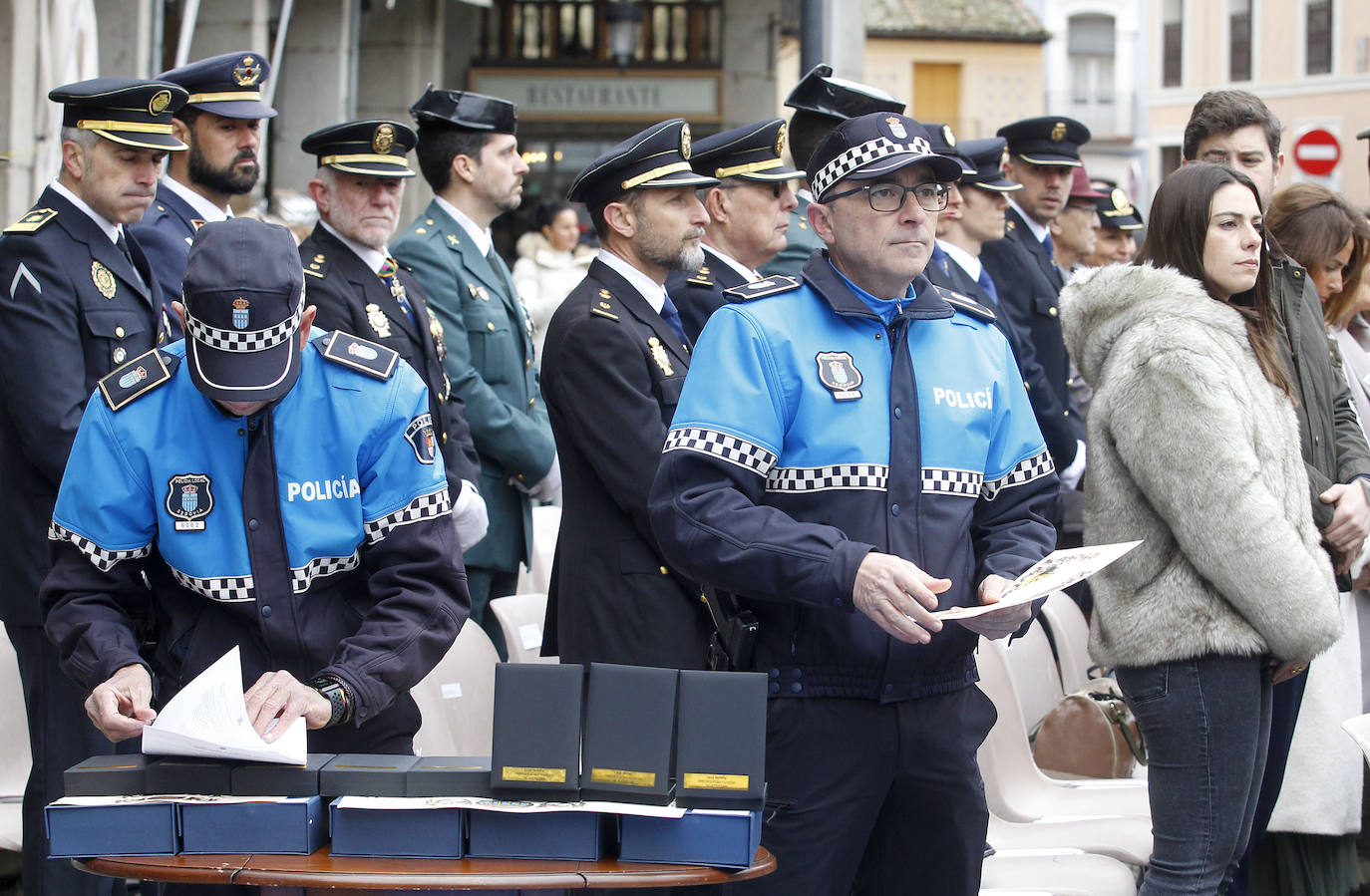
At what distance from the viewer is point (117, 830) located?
9.12 ft

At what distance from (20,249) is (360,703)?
2003mm

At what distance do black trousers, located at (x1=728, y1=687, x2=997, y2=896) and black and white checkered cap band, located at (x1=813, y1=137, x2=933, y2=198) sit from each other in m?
1.04

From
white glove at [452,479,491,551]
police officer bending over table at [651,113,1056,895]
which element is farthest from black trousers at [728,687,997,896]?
white glove at [452,479,491,551]

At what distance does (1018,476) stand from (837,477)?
1.45 ft

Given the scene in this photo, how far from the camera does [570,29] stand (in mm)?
20875

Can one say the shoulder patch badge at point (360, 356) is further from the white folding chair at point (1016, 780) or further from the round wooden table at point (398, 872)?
the white folding chair at point (1016, 780)

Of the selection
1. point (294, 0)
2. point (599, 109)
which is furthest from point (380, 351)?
point (599, 109)

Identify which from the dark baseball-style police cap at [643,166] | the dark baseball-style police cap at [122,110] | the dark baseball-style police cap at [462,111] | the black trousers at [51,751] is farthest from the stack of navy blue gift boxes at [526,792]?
the dark baseball-style police cap at [462,111]

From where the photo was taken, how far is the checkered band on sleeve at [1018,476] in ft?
11.5

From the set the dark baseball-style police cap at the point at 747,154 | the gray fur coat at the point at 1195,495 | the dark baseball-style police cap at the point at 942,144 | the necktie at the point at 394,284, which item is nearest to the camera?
the dark baseball-style police cap at the point at 942,144

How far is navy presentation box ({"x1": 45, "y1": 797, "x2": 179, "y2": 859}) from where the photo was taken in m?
2.77

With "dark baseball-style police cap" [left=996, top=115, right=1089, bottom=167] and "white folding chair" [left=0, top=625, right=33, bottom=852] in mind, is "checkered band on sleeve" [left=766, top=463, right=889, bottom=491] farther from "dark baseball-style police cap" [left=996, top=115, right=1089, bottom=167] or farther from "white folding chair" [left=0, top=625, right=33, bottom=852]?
"dark baseball-style police cap" [left=996, top=115, right=1089, bottom=167]

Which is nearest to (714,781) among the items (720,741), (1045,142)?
(720,741)

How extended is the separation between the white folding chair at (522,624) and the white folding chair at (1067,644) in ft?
6.28
